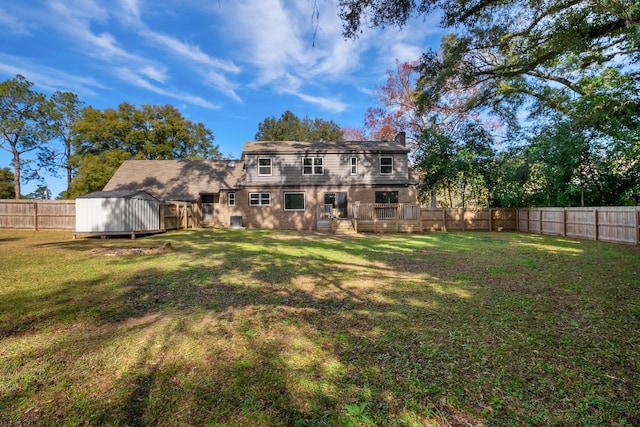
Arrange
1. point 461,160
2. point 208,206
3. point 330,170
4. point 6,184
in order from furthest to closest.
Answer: point 6,184 < point 208,206 < point 330,170 < point 461,160

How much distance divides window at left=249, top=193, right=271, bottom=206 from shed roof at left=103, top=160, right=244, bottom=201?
201 cm

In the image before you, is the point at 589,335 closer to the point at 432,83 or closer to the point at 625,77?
the point at 432,83

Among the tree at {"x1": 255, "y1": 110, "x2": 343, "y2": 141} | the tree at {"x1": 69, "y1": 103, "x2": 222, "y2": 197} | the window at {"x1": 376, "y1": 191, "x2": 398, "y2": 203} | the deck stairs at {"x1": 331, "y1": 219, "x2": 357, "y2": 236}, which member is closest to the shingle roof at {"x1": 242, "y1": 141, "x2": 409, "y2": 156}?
the window at {"x1": 376, "y1": 191, "x2": 398, "y2": 203}

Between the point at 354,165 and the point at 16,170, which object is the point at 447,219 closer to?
the point at 354,165

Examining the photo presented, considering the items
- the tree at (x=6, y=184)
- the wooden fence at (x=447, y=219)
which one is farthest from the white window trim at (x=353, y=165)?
the tree at (x=6, y=184)

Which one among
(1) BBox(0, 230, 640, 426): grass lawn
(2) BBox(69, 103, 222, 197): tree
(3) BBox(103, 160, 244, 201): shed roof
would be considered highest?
(2) BBox(69, 103, 222, 197): tree

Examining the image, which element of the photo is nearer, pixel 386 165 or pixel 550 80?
pixel 550 80

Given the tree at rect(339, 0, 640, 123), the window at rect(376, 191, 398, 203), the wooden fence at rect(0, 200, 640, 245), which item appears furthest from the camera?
the window at rect(376, 191, 398, 203)

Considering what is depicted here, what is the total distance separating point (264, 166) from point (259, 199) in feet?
7.45

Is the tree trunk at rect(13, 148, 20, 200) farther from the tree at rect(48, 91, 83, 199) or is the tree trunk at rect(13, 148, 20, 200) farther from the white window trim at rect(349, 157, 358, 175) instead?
the white window trim at rect(349, 157, 358, 175)

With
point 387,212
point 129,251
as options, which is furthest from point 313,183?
point 129,251

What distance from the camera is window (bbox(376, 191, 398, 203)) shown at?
1991 centimetres

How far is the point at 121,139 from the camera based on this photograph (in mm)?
29109

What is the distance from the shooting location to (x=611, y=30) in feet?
28.6
